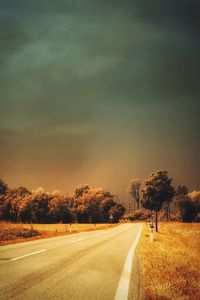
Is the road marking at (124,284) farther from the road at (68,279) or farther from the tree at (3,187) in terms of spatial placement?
the tree at (3,187)

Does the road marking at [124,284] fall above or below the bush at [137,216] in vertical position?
above

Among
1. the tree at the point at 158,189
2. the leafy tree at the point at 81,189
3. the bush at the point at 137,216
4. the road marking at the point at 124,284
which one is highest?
the leafy tree at the point at 81,189

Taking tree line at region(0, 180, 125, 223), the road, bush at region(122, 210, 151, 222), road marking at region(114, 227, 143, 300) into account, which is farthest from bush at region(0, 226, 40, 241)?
bush at region(122, 210, 151, 222)

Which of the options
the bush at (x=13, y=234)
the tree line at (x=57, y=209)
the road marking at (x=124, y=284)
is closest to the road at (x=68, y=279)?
the road marking at (x=124, y=284)

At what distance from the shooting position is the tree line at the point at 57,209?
292ft

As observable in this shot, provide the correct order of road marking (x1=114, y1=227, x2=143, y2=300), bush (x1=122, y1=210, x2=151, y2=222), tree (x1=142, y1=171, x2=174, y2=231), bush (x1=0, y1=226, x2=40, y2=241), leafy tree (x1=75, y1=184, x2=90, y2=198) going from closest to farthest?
road marking (x1=114, y1=227, x2=143, y2=300) → bush (x1=0, y1=226, x2=40, y2=241) → tree (x1=142, y1=171, x2=174, y2=231) → bush (x1=122, y1=210, x2=151, y2=222) → leafy tree (x1=75, y1=184, x2=90, y2=198)

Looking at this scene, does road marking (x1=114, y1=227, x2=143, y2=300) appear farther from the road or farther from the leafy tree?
the leafy tree

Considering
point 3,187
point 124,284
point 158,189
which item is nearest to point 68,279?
point 124,284

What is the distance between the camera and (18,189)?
12269 cm

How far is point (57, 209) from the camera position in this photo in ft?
293

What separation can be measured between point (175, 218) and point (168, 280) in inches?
3540

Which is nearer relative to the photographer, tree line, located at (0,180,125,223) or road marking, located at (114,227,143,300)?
road marking, located at (114,227,143,300)

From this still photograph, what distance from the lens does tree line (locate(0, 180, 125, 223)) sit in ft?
292

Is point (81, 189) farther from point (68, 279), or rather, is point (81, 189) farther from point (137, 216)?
point (68, 279)
